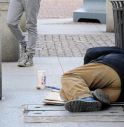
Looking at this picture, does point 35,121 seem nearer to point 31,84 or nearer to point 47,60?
point 31,84

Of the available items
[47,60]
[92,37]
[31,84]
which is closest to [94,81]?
[31,84]

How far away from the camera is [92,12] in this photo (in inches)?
631

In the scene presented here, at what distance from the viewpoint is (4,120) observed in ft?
17.0

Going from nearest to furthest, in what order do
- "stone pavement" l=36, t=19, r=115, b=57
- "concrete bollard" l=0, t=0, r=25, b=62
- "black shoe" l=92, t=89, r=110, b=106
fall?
1. "black shoe" l=92, t=89, r=110, b=106
2. "concrete bollard" l=0, t=0, r=25, b=62
3. "stone pavement" l=36, t=19, r=115, b=57

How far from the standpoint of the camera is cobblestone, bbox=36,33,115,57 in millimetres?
9711

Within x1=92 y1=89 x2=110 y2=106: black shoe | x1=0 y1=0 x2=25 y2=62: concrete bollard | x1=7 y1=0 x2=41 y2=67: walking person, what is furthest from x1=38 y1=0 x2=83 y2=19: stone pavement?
x1=92 y1=89 x2=110 y2=106: black shoe

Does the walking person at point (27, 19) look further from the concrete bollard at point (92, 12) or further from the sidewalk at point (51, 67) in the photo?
the concrete bollard at point (92, 12)

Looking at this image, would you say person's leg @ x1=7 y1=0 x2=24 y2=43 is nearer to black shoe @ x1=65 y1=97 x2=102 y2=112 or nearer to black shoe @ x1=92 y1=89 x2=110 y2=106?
black shoe @ x1=92 y1=89 x2=110 y2=106

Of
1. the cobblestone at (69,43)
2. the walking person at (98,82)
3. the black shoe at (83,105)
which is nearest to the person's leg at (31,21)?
the cobblestone at (69,43)

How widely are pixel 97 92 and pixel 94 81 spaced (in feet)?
0.84

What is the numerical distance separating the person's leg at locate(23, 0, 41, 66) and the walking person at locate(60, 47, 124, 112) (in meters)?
2.50

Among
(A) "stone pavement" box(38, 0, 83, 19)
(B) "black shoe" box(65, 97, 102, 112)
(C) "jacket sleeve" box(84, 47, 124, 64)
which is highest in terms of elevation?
(C) "jacket sleeve" box(84, 47, 124, 64)

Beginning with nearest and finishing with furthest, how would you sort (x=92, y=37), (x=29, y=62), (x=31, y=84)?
1. (x=31, y=84)
2. (x=29, y=62)
3. (x=92, y=37)

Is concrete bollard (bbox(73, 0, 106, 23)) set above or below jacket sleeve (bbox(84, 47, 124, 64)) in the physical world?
below
